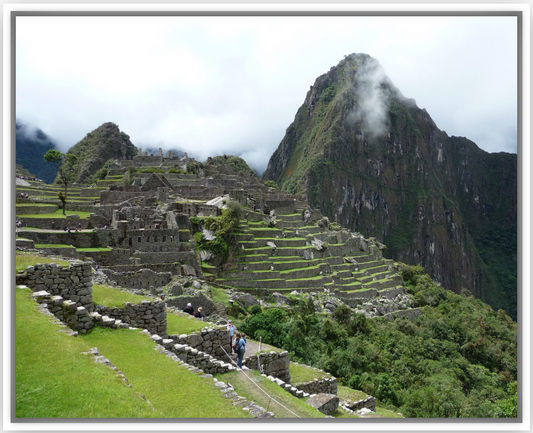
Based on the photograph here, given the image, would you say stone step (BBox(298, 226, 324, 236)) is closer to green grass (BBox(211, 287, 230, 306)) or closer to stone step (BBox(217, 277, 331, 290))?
Answer: stone step (BBox(217, 277, 331, 290))

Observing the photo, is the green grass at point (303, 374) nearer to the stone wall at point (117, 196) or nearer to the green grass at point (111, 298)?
the green grass at point (111, 298)

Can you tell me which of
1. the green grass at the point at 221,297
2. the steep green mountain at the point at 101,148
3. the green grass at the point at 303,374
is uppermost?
the steep green mountain at the point at 101,148

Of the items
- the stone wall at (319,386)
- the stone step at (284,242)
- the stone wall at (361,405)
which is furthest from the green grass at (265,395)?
the stone step at (284,242)

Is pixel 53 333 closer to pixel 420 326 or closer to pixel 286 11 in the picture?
pixel 286 11

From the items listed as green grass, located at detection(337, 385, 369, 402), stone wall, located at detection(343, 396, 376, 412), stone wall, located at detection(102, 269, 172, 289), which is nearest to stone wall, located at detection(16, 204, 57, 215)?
stone wall, located at detection(102, 269, 172, 289)

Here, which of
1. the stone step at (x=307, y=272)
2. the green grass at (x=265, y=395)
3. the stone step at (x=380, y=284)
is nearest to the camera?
the green grass at (x=265, y=395)

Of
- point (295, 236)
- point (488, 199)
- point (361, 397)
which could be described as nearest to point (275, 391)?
point (361, 397)
